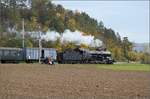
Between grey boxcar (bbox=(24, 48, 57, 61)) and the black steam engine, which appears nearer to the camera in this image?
grey boxcar (bbox=(24, 48, 57, 61))

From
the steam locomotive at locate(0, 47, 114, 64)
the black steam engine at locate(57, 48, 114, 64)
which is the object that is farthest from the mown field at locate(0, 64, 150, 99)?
the black steam engine at locate(57, 48, 114, 64)

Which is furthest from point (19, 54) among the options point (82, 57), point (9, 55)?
point (82, 57)

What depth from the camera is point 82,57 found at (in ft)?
252

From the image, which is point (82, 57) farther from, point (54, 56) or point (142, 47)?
point (142, 47)

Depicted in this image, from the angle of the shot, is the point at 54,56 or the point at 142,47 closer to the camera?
the point at 54,56

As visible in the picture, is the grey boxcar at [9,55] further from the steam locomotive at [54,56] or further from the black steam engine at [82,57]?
the black steam engine at [82,57]

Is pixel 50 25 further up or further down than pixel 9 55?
further up

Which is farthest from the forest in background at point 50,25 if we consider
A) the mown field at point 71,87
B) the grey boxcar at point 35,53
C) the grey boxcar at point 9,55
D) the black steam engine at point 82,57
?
the mown field at point 71,87

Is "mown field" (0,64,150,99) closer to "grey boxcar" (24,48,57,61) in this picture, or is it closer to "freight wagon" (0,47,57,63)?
"freight wagon" (0,47,57,63)

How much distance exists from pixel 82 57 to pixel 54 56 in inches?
193

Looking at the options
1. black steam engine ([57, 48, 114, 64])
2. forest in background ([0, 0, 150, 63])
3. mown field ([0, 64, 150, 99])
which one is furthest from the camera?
forest in background ([0, 0, 150, 63])

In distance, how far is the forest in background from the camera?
312ft

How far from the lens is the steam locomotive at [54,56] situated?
6738 centimetres

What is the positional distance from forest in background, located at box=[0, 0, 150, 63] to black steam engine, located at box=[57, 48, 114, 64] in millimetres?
15836
